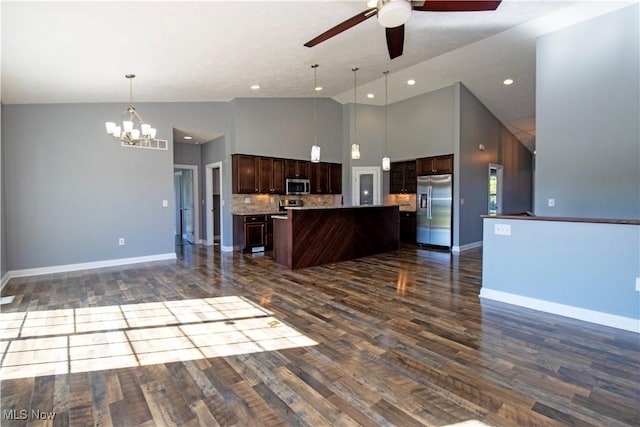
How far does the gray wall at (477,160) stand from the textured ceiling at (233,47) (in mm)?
875

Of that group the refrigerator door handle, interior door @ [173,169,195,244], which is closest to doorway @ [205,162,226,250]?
interior door @ [173,169,195,244]

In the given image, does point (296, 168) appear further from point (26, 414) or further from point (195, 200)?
point (26, 414)

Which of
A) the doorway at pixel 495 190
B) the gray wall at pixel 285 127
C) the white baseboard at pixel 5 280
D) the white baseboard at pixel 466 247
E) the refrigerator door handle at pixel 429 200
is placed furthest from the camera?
the doorway at pixel 495 190

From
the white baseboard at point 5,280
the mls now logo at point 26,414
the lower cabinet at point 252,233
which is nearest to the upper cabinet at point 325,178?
the lower cabinet at point 252,233

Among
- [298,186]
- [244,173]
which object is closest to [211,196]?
[244,173]

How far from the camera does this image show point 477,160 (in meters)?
7.48

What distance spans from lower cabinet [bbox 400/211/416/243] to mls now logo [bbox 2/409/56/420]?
7266 millimetres

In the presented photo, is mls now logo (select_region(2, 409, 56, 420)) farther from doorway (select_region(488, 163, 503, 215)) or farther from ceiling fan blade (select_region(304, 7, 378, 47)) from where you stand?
doorway (select_region(488, 163, 503, 215))

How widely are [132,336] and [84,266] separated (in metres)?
3.43

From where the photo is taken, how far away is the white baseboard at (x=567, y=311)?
285cm

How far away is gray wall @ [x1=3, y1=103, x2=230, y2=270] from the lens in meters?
4.80

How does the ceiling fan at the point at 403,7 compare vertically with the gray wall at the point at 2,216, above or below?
above

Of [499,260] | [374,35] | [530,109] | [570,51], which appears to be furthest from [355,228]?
[530,109]

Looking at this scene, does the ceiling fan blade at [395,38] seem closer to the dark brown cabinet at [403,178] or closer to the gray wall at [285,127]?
the gray wall at [285,127]
